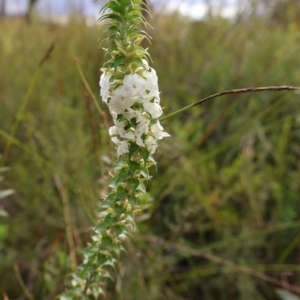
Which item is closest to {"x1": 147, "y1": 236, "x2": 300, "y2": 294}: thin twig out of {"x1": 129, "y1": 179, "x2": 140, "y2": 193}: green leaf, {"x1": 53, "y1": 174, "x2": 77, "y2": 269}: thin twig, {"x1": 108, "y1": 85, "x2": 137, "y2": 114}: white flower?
{"x1": 53, "y1": 174, "x2": 77, "y2": 269}: thin twig

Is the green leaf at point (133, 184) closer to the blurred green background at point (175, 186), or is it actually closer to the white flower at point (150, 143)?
the white flower at point (150, 143)

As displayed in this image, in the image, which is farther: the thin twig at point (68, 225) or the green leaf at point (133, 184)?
the thin twig at point (68, 225)

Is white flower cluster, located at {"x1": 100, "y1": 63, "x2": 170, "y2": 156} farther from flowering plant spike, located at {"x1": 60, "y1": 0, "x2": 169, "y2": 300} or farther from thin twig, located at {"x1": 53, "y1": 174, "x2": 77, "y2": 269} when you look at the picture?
thin twig, located at {"x1": 53, "y1": 174, "x2": 77, "y2": 269}

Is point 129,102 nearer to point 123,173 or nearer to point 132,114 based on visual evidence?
point 132,114

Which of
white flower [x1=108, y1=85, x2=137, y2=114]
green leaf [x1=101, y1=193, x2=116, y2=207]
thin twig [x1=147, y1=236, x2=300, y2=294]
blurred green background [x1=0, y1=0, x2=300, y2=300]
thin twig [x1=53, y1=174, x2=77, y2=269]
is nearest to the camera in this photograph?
white flower [x1=108, y1=85, x2=137, y2=114]

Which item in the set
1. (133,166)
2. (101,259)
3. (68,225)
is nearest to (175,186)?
(68,225)

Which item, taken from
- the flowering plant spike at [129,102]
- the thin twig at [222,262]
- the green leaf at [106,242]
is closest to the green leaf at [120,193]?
the flowering plant spike at [129,102]
